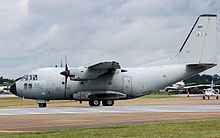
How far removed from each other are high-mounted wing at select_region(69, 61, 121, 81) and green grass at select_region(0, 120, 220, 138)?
18.6 metres

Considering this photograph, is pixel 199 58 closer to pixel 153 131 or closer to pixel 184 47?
pixel 184 47

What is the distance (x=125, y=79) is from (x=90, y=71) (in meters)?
4.31

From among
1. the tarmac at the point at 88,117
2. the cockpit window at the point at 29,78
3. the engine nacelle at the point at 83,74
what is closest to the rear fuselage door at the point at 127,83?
the engine nacelle at the point at 83,74

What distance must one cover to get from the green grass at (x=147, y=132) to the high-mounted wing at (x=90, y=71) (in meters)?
18.6

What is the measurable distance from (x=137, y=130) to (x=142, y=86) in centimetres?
2311

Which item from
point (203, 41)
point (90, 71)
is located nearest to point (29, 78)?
point (90, 71)

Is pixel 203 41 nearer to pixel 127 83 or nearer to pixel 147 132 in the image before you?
pixel 127 83

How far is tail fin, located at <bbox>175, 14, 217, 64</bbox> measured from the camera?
128ft

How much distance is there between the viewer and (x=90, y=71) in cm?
3706

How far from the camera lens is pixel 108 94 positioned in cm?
3881

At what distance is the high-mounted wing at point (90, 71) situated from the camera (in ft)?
119

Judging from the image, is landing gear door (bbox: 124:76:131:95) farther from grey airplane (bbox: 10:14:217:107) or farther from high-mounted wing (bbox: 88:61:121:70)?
high-mounted wing (bbox: 88:61:121:70)

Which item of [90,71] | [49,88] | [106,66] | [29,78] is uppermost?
[106,66]

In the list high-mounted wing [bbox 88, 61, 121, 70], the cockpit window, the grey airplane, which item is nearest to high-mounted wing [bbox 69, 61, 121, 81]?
high-mounted wing [bbox 88, 61, 121, 70]
